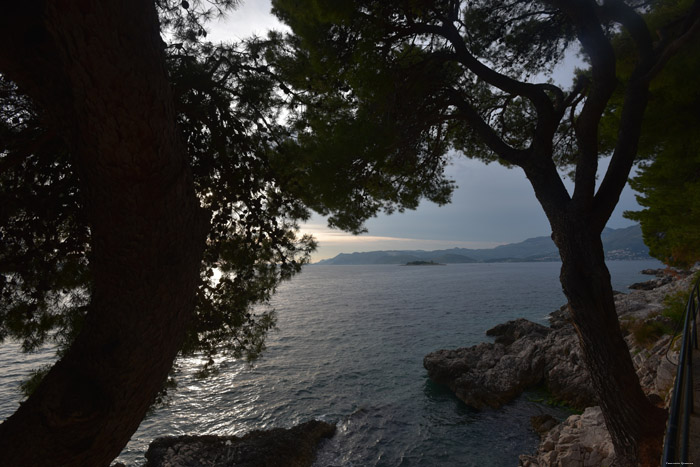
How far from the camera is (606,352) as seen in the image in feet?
13.4

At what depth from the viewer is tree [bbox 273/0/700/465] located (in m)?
4.12

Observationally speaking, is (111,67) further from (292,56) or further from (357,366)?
(357,366)

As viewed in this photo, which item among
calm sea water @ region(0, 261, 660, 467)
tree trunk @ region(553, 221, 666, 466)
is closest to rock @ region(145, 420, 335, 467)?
calm sea water @ region(0, 261, 660, 467)

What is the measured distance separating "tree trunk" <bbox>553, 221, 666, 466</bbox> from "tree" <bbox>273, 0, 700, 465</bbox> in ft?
0.05

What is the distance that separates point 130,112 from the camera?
69.8 inches

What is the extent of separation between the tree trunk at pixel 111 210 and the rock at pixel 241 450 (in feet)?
25.1

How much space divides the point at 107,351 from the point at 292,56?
5350 millimetres

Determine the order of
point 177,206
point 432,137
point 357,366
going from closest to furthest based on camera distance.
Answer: point 177,206 → point 432,137 → point 357,366

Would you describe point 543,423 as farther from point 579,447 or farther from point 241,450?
point 241,450

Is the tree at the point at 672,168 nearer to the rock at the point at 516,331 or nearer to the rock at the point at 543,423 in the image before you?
the rock at the point at 516,331

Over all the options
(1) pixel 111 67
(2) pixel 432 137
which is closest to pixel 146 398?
(1) pixel 111 67

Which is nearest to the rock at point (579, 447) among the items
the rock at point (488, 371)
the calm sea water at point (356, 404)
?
the calm sea water at point (356, 404)

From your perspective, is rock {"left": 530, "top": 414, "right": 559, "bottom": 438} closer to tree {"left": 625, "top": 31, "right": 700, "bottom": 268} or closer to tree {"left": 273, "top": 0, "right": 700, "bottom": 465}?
tree {"left": 273, "top": 0, "right": 700, "bottom": 465}

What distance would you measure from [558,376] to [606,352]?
9.45 m
